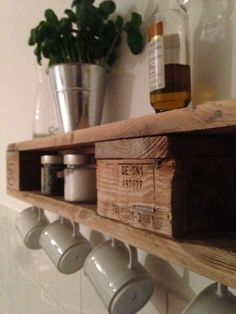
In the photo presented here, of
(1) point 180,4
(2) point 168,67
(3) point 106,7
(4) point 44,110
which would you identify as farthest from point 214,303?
(4) point 44,110

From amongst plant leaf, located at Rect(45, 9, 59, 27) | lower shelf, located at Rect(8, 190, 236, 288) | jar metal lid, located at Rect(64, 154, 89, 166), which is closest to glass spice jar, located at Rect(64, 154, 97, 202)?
jar metal lid, located at Rect(64, 154, 89, 166)

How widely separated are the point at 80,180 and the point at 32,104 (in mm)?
604

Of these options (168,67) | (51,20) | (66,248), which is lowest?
(66,248)

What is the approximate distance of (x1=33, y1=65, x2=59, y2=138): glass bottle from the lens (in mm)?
768

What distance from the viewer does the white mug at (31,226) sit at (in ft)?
2.43

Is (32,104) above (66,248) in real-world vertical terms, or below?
above

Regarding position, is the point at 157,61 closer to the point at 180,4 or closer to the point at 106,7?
the point at 180,4

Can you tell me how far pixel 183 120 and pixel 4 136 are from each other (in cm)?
119

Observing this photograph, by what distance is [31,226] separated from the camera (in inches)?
29.4

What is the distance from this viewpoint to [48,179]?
23.6 inches

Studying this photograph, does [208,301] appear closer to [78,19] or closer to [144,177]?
[144,177]

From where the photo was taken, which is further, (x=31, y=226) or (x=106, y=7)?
(x=31, y=226)

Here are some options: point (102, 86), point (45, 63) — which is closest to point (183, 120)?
point (102, 86)

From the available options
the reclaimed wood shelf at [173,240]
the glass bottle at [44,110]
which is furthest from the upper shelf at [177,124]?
the glass bottle at [44,110]
